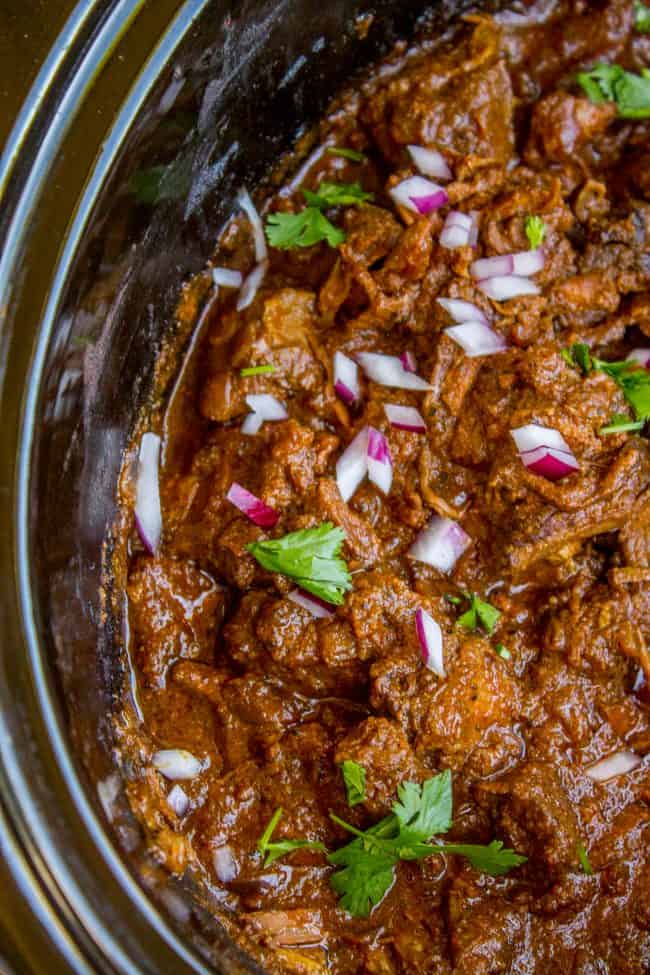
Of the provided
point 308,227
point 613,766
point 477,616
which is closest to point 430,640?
point 477,616

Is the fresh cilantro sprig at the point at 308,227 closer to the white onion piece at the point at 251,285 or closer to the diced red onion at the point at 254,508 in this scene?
the white onion piece at the point at 251,285

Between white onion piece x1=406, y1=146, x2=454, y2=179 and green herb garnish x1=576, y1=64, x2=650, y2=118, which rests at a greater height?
white onion piece x1=406, y1=146, x2=454, y2=179

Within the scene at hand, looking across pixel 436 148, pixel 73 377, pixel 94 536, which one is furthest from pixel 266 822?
pixel 436 148

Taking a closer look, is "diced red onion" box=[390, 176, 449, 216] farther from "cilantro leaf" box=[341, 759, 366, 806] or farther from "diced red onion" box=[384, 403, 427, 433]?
"cilantro leaf" box=[341, 759, 366, 806]

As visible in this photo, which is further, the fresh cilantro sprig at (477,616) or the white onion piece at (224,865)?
the fresh cilantro sprig at (477,616)

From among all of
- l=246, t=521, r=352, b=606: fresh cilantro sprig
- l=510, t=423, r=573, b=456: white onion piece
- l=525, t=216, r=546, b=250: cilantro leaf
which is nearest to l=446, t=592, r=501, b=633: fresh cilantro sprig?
l=246, t=521, r=352, b=606: fresh cilantro sprig


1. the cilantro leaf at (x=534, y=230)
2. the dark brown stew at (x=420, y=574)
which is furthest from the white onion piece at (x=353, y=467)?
the cilantro leaf at (x=534, y=230)

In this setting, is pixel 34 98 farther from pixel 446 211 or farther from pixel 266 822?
pixel 266 822
